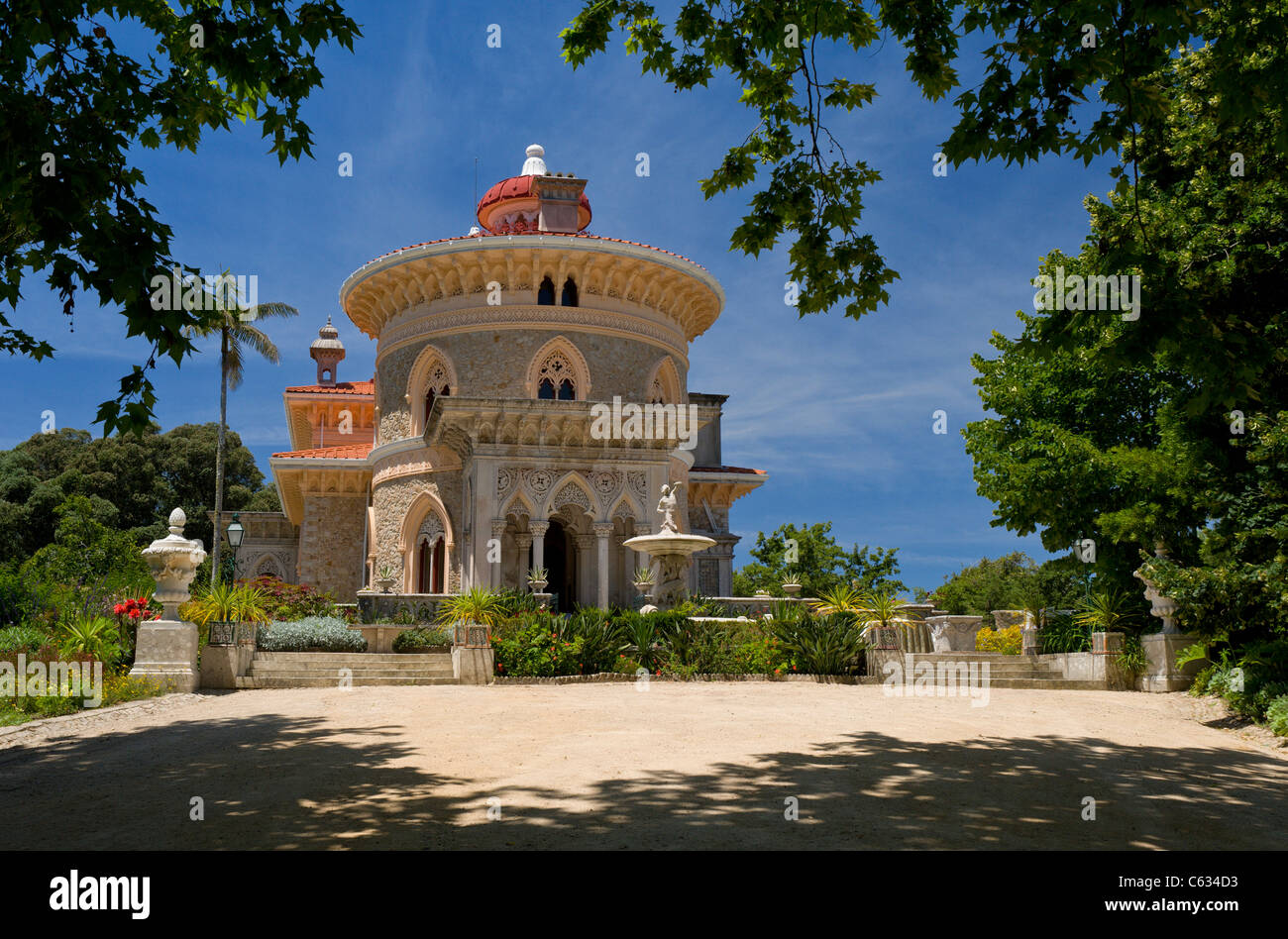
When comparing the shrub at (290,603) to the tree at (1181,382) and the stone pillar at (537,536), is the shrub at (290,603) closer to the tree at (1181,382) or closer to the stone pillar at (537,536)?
the stone pillar at (537,536)

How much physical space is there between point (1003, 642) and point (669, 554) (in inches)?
330

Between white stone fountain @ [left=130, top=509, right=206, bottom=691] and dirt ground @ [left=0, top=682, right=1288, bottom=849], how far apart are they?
85.7 inches

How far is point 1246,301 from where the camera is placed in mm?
12711

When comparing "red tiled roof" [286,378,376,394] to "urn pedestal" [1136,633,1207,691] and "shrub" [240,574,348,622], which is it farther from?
"urn pedestal" [1136,633,1207,691]

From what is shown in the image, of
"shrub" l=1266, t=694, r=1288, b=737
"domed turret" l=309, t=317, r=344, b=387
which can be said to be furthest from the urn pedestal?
"domed turret" l=309, t=317, r=344, b=387

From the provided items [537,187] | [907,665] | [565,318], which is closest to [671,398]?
[565,318]

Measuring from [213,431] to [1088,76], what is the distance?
59.9m

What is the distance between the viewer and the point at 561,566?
2902 centimetres

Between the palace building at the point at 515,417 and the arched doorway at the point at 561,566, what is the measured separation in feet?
0.20

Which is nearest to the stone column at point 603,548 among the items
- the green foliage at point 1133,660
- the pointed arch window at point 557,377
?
the pointed arch window at point 557,377

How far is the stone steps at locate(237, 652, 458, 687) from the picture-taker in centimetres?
1515

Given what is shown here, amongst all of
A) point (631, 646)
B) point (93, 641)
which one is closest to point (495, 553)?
point (631, 646)

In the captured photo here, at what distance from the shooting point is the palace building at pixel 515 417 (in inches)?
920
